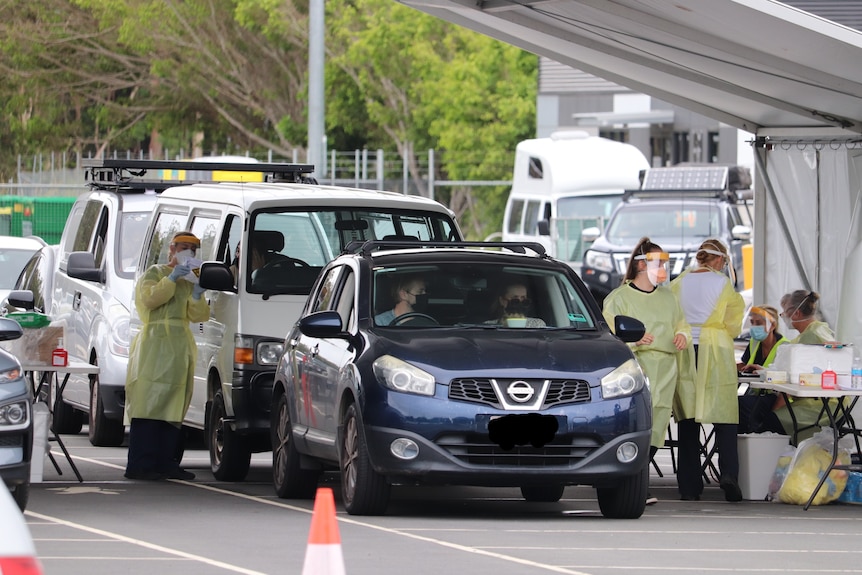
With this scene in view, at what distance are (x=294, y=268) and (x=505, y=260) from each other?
2116mm

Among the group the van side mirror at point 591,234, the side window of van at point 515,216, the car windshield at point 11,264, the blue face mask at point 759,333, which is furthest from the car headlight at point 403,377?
the side window of van at point 515,216

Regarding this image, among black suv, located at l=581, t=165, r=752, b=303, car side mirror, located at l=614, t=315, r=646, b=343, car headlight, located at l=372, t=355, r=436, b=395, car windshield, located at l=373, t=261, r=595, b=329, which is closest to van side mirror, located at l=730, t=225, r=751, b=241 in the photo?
black suv, located at l=581, t=165, r=752, b=303

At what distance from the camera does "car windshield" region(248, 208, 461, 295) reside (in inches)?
512

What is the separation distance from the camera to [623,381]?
415 inches

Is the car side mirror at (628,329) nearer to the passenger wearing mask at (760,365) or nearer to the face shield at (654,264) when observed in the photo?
the face shield at (654,264)

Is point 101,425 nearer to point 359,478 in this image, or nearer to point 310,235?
point 310,235

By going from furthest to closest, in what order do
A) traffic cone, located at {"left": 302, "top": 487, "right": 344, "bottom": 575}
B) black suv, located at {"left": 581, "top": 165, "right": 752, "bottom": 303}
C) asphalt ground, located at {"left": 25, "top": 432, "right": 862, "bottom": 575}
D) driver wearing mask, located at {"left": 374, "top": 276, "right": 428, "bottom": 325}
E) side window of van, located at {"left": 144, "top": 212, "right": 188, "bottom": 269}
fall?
black suv, located at {"left": 581, "top": 165, "right": 752, "bottom": 303}, side window of van, located at {"left": 144, "top": 212, "right": 188, "bottom": 269}, driver wearing mask, located at {"left": 374, "top": 276, "right": 428, "bottom": 325}, asphalt ground, located at {"left": 25, "top": 432, "right": 862, "bottom": 575}, traffic cone, located at {"left": 302, "top": 487, "right": 344, "bottom": 575}

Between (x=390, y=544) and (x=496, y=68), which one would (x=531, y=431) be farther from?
(x=496, y=68)

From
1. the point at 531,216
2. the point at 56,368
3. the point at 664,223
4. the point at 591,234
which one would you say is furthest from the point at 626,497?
the point at 531,216

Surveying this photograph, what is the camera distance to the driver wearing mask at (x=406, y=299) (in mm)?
11125

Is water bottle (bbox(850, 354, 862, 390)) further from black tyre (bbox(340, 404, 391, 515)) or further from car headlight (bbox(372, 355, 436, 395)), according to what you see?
black tyre (bbox(340, 404, 391, 515))

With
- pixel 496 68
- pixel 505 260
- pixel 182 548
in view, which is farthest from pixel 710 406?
pixel 496 68

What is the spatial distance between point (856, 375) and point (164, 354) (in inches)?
185

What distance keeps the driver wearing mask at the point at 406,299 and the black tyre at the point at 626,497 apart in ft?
5.03
